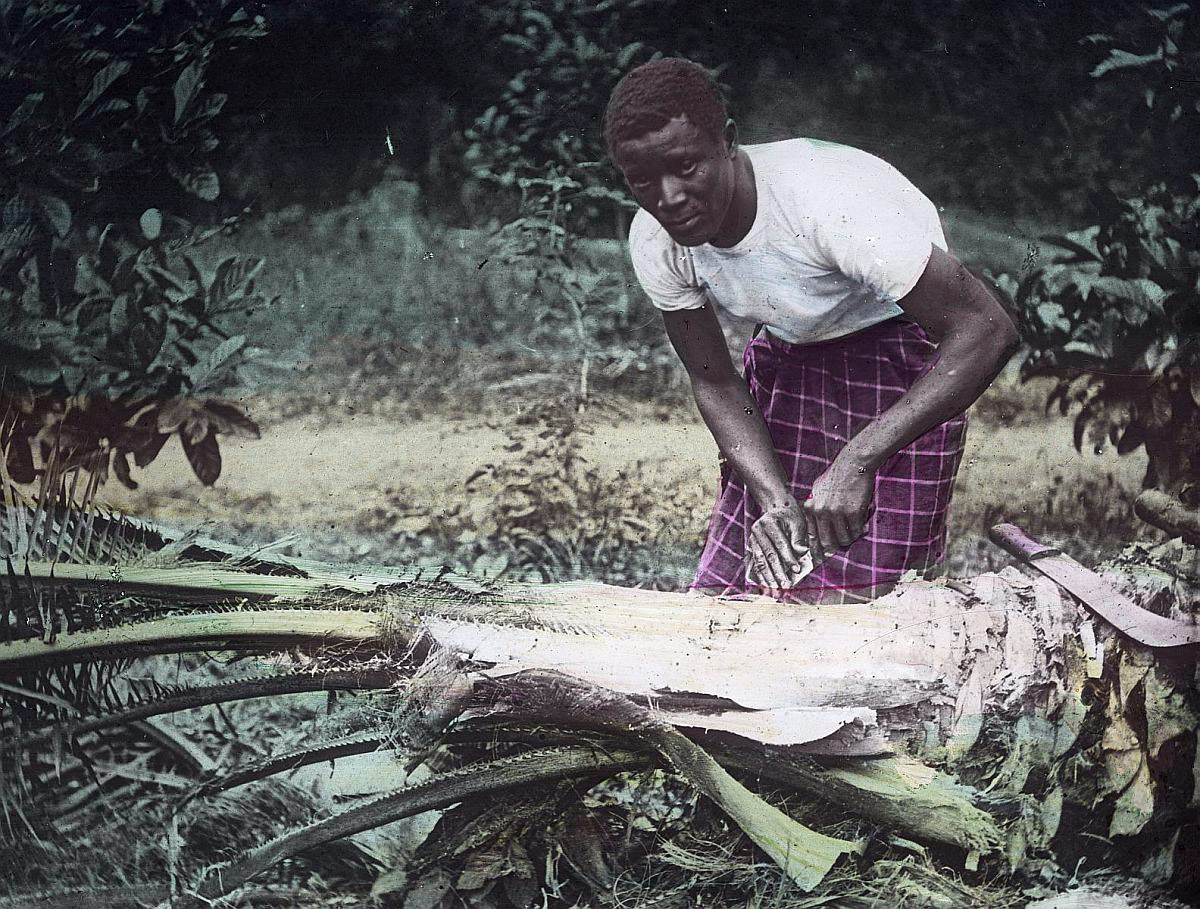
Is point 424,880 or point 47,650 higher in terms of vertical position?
point 47,650

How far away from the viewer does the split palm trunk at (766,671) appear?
291 centimetres

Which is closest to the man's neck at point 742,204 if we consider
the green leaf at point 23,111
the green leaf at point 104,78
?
the green leaf at point 104,78

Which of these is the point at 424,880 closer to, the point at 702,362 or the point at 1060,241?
the point at 702,362

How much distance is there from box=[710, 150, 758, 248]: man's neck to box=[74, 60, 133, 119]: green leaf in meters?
1.55

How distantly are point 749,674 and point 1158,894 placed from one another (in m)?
1.24

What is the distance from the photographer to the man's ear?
111 inches

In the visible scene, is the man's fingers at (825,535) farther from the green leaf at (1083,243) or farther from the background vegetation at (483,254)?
the green leaf at (1083,243)

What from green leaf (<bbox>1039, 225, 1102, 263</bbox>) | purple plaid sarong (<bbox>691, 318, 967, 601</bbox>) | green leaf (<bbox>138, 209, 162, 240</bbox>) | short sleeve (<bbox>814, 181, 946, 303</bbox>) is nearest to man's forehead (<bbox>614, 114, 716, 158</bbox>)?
short sleeve (<bbox>814, 181, 946, 303</bbox>)

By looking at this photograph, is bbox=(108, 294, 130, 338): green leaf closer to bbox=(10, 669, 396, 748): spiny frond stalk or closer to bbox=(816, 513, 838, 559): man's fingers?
bbox=(10, 669, 396, 748): spiny frond stalk

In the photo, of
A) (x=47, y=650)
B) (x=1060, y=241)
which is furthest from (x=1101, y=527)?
(x=47, y=650)

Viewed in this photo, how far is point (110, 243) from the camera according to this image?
9.86 ft

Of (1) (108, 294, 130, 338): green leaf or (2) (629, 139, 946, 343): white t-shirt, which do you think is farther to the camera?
(1) (108, 294, 130, 338): green leaf

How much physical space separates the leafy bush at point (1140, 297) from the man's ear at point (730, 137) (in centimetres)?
79

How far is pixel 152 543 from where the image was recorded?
3.01 m
